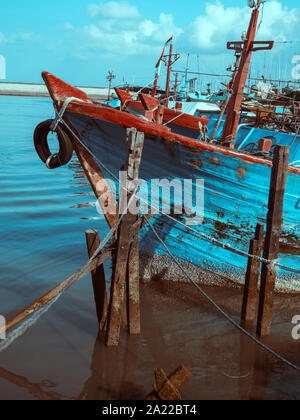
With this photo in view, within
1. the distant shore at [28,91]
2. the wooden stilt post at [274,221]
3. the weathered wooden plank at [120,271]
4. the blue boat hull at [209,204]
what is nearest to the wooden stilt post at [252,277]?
the wooden stilt post at [274,221]

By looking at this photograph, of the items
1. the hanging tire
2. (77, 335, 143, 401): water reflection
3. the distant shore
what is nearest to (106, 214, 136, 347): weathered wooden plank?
(77, 335, 143, 401): water reflection

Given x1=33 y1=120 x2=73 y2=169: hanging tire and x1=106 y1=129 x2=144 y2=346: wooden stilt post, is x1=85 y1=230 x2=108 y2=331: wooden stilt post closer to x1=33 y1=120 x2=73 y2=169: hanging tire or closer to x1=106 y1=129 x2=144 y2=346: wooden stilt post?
x1=106 y1=129 x2=144 y2=346: wooden stilt post

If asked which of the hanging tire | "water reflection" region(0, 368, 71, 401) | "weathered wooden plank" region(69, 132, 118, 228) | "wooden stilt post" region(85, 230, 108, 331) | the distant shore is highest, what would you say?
the distant shore

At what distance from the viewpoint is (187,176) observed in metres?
5.40

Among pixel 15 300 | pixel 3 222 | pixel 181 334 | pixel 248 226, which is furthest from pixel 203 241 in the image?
pixel 3 222

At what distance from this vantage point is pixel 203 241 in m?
5.93

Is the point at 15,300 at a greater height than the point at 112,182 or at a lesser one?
lesser

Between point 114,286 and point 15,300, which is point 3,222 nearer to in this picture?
point 15,300

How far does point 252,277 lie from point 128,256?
1.70m

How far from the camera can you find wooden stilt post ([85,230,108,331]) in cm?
425

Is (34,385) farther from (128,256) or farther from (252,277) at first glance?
(252,277)

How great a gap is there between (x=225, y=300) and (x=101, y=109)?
11.7ft

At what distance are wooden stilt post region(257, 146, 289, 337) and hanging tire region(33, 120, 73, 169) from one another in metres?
2.61
